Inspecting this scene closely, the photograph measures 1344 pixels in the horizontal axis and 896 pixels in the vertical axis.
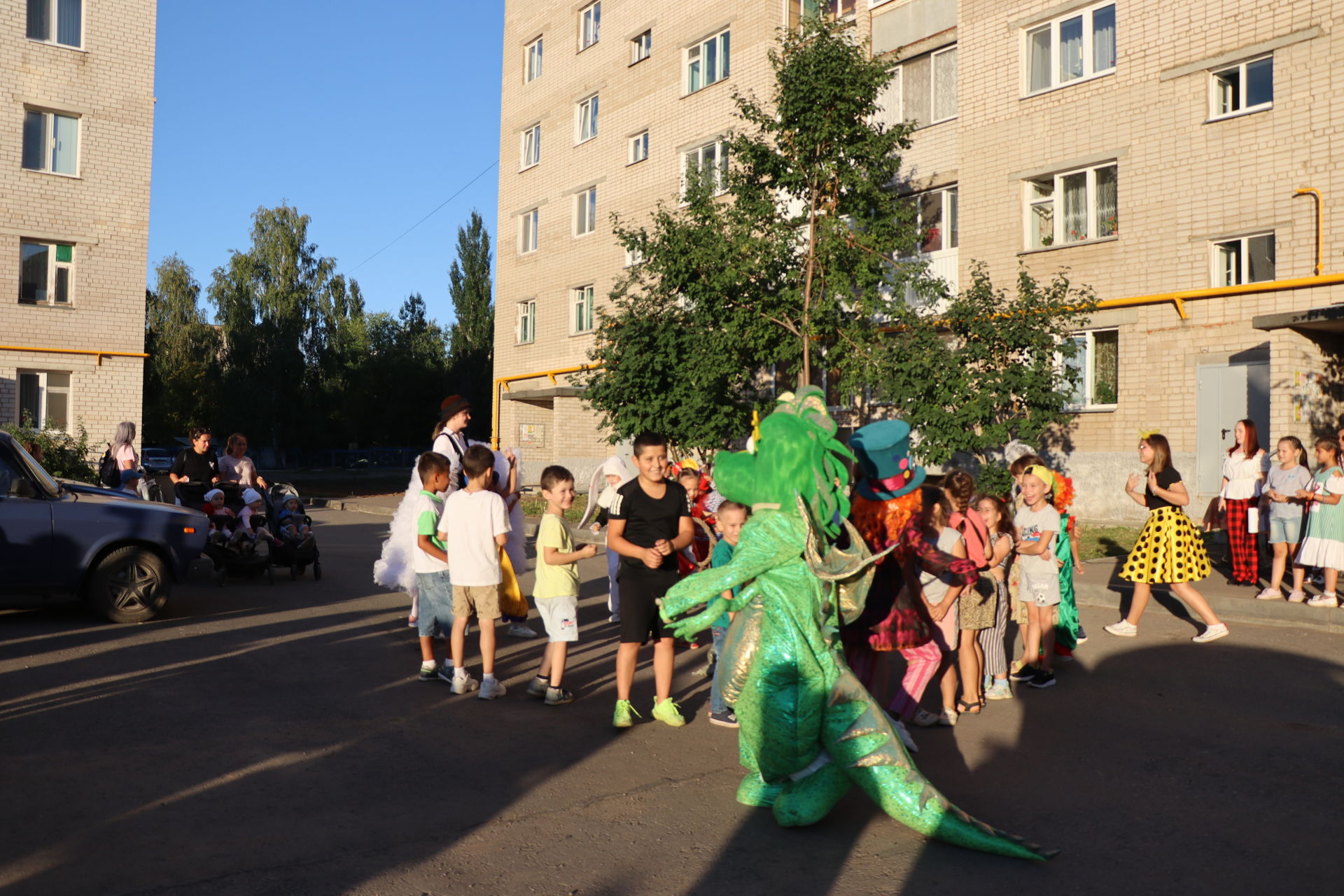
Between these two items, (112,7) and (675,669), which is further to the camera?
(112,7)

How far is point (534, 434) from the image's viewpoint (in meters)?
32.8

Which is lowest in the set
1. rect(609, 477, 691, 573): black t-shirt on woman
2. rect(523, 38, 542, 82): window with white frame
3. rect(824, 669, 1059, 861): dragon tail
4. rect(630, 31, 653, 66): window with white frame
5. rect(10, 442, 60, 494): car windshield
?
rect(824, 669, 1059, 861): dragon tail

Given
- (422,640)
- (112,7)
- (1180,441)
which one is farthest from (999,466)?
(112,7)

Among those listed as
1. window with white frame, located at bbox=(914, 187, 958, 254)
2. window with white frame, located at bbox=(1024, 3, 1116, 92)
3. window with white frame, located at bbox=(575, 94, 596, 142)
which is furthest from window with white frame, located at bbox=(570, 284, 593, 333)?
window with white frame, located at bbox=(1024, 3, 1116, 92)

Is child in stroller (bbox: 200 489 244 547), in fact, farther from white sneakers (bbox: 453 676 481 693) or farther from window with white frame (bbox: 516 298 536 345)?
window with white frame (bbox: 516 298 536 345)

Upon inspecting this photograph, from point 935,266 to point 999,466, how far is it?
261 inches

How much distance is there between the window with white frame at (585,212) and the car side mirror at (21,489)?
860 inches

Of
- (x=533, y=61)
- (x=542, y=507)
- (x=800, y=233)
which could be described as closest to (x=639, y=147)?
(x=533, y=61)

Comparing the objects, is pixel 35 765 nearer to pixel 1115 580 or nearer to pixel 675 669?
pixel 675 669

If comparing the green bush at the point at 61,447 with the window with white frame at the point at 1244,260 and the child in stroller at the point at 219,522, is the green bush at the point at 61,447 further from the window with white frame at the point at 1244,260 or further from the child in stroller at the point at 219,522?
the window with white frame at the point at 1244,260

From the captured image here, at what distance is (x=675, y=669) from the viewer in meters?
8.13

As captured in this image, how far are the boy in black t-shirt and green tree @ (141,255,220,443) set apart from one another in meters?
51.7

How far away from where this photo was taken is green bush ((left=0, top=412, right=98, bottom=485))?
22.0 m

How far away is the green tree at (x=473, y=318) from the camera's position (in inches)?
2389
